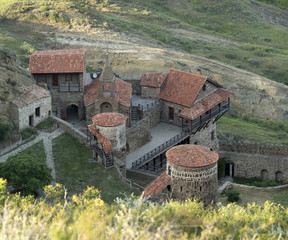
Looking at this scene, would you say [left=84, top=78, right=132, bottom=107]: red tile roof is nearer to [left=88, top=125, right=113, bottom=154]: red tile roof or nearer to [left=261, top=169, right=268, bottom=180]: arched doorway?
[left=88, top=125, right=113, bottom=154]: red tile roof

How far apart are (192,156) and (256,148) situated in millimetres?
20111

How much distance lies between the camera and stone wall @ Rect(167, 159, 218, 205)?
4175 cm

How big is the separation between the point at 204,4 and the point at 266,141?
79986 millimetres

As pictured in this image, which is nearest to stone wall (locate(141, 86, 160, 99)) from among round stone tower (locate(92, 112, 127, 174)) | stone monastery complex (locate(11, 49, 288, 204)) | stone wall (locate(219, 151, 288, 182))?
stone monastery complex (locate(11, 49, 288, 204))

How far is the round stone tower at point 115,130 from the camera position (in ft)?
161

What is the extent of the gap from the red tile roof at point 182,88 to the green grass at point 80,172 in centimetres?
1308

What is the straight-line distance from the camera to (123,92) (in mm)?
57719

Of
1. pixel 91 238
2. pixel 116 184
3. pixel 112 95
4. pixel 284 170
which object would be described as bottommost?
pixel 284 170

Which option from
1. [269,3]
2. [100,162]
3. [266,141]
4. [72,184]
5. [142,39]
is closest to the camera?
[72,184]

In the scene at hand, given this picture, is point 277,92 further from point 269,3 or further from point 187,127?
point 269,3

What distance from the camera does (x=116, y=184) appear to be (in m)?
46.2

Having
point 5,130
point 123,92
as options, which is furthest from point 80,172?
point 123,92

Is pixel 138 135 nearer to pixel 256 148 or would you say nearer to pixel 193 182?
pixel 256 148

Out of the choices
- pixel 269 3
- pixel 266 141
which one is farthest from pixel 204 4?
pixel 266 141
